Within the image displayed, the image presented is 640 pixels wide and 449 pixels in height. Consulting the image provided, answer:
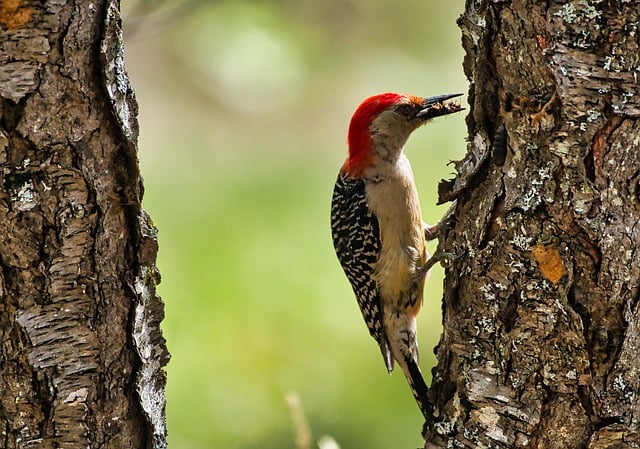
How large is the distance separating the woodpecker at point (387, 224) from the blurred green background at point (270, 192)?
339 millimetres

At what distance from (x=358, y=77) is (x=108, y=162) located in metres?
6.19

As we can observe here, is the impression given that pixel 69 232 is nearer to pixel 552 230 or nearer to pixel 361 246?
pixel 552 230

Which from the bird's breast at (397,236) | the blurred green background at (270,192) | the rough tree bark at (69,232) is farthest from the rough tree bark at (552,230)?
the bird's breast at (397,236)

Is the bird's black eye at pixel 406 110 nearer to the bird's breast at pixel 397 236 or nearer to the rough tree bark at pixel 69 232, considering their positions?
the bird's breast at pixel 397 236

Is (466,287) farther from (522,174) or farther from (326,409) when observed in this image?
(326,409)

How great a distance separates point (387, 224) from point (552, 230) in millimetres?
1902

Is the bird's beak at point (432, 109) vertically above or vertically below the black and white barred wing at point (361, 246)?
above

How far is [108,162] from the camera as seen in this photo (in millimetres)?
2449

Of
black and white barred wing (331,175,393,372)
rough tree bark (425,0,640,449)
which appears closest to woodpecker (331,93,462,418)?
black and white barred wing (331,175,393,372)

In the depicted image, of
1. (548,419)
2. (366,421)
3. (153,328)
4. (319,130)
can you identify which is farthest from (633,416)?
(319,130)

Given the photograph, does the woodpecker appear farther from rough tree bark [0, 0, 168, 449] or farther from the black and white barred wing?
rough tree bark [0, 0, 168, 449]

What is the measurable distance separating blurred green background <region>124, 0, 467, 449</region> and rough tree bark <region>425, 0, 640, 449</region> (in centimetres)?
145

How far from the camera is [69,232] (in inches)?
94.5

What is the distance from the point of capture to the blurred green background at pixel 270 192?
17.6 feet
